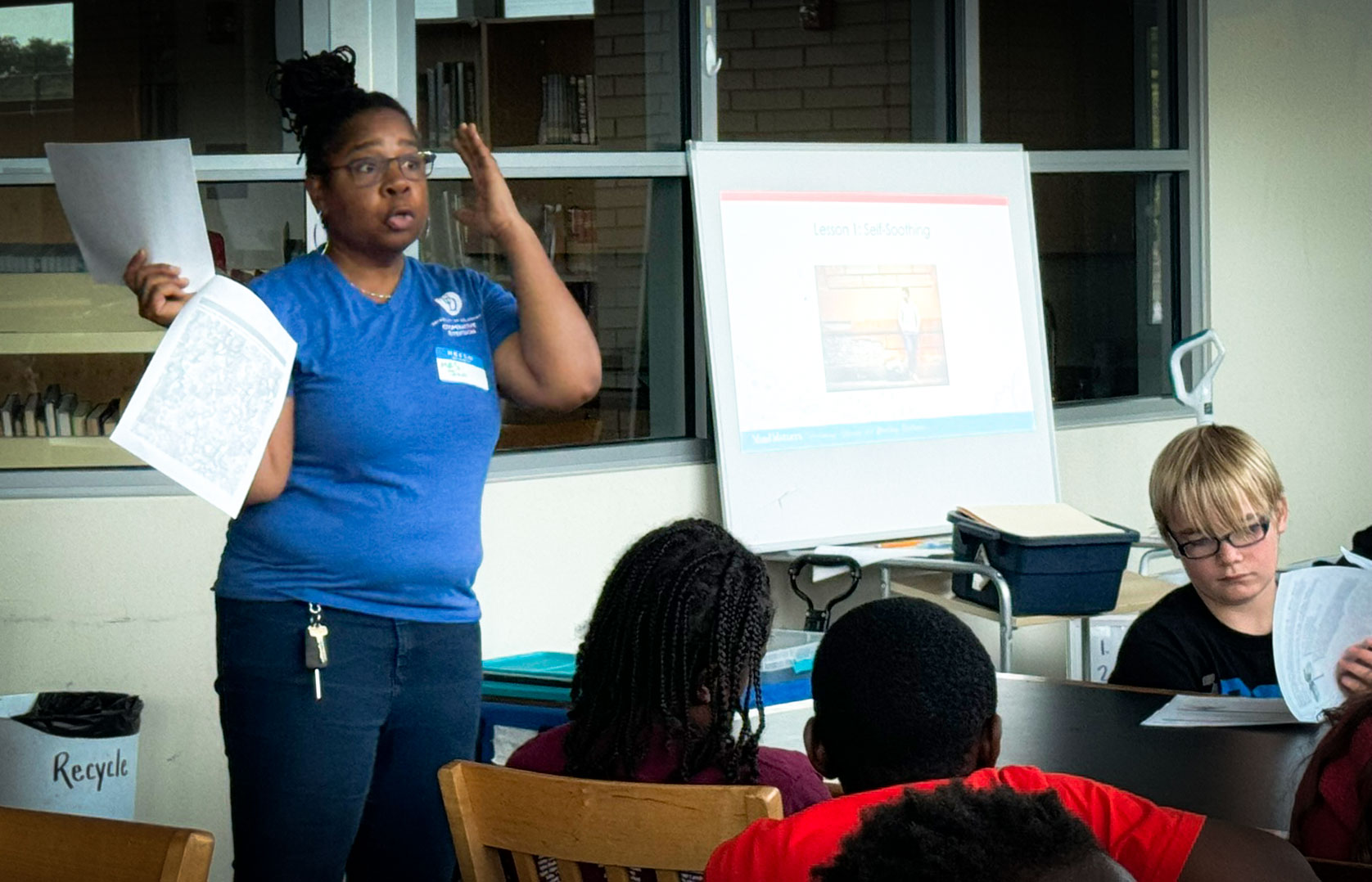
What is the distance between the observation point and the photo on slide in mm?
4133

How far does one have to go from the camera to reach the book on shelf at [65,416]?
3.30m

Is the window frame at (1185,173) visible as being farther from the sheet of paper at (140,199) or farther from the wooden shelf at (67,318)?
the sheet of paper at (140,199)

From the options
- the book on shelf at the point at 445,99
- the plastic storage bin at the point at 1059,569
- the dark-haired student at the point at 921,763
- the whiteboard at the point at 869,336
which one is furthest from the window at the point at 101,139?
the dark-haired student at the point at 921,763

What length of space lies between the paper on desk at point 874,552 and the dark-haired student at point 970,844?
2790 millimetres

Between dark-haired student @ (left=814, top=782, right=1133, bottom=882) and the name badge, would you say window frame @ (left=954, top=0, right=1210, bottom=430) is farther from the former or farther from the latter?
dark-haired student @ (left=814, top=782, right=1133, bottom=882)

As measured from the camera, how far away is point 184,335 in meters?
1.91

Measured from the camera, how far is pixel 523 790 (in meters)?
1.54

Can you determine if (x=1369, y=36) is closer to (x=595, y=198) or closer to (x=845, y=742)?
(x=595, y=198)

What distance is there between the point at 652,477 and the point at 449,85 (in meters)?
1.05

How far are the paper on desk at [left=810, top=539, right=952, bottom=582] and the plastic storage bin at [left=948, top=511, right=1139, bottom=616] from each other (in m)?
0.25

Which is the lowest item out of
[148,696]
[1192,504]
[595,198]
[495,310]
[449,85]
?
[148,696]

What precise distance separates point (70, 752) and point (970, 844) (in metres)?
2.52

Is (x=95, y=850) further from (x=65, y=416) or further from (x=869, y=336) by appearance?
(x=869, y=336)

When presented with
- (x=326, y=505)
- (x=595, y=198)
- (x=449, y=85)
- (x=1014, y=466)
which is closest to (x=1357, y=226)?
(x=1014, y=466)
